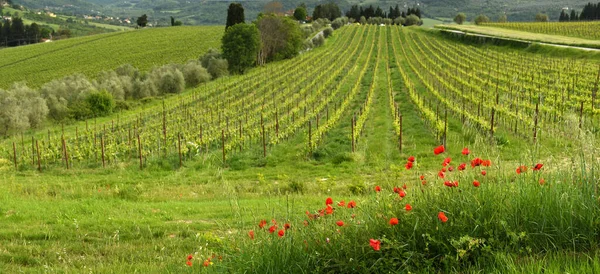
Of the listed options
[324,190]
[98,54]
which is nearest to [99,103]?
[324,190]

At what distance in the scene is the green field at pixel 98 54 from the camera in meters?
67.6

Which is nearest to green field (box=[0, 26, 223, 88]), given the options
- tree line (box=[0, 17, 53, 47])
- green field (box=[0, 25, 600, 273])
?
tree line (box=[0, 17, 53, 47])

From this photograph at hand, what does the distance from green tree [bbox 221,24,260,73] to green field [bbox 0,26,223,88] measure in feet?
50.8

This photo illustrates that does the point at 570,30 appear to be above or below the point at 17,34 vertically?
below

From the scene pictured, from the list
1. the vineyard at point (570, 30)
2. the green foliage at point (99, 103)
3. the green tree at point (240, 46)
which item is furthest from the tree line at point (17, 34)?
the vineyard at point (570, 30)

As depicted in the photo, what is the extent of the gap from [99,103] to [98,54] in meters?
44.7

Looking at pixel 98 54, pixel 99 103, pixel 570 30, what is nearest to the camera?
pixel 99 103

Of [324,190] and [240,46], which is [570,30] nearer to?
[240,46]

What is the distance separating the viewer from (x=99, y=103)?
1564 inches

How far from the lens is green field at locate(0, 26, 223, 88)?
222 ft

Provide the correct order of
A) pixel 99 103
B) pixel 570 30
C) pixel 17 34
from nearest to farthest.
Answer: pixel 99 103, pixel 570 30, pixel 17 34

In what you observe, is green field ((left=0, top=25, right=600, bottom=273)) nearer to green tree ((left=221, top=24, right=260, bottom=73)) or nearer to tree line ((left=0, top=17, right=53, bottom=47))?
green tree ((left=221, top=24, right=260, bottom=73))

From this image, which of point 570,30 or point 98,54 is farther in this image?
point 570,30

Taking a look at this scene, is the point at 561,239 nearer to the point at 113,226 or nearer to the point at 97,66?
the point at 113,226
